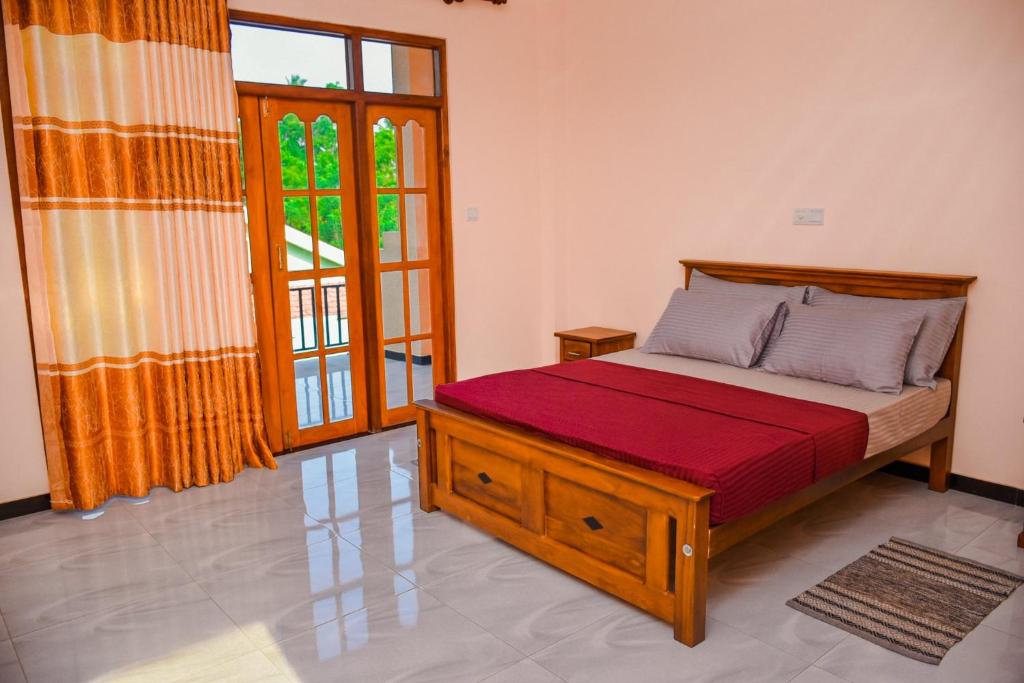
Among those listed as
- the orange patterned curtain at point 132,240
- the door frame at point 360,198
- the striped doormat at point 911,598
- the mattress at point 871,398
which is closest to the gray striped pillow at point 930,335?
the mattress at point 871,398

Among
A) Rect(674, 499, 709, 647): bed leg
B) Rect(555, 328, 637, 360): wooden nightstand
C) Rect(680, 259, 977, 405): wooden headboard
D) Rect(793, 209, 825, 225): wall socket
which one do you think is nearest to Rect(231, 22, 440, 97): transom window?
Rect(555, 328, 637, 360): wooden nightstand

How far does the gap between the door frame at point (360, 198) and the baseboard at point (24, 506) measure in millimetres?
1074

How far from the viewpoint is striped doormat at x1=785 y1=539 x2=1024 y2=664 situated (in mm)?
2461

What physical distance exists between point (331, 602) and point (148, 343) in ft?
5.48

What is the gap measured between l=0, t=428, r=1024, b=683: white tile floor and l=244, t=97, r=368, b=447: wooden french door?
77cm

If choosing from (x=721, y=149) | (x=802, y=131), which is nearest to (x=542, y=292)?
(x=721, y=149)

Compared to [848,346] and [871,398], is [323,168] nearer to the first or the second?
[848,346]

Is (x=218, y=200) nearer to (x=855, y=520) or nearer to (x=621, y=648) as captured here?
(x=621, y=648)

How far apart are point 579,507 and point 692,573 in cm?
49

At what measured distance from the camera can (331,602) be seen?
2.74 meters

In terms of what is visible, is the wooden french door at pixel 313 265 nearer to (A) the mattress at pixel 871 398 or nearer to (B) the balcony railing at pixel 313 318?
(B) the balcony railing at pixel 313 318

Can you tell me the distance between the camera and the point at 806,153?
3.97 m

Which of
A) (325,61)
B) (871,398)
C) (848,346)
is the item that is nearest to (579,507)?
(871,398)

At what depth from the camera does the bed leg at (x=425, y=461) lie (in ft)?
11.2
